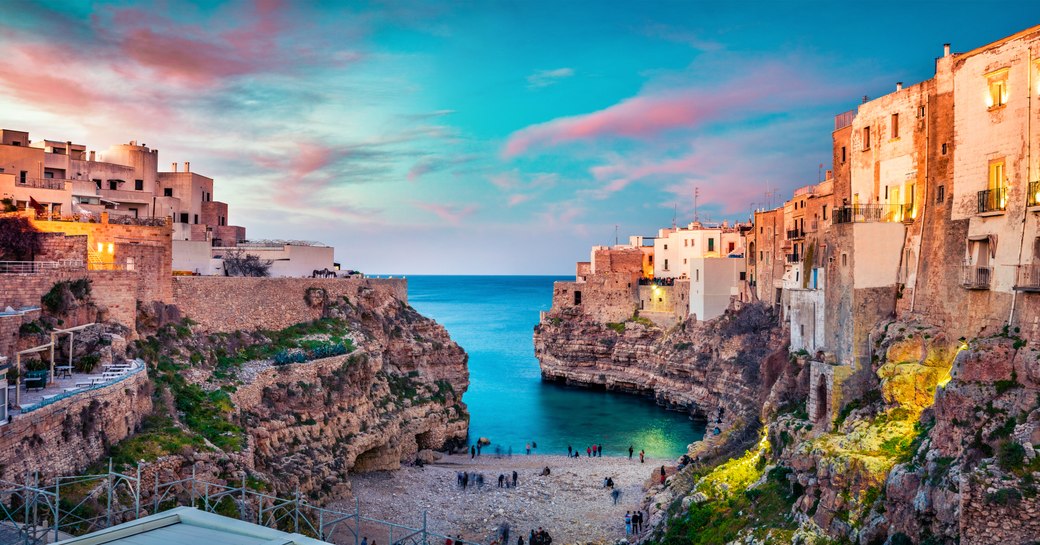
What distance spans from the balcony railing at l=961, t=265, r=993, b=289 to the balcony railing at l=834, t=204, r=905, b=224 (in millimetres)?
4314

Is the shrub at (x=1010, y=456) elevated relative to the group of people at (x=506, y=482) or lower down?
elevated

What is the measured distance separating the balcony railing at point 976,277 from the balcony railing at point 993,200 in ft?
5.53

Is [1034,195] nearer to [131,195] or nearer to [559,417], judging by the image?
[559,417]

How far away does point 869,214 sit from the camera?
2750 cm

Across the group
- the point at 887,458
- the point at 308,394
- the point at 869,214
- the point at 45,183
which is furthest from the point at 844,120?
the point at 45,183

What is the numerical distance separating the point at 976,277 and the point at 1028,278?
1.95 metres

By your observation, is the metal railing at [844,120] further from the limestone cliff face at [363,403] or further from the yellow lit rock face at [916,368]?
the limestone cliff face at [363,403]

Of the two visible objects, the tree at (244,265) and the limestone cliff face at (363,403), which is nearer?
the limestone cliff face at (363,403)

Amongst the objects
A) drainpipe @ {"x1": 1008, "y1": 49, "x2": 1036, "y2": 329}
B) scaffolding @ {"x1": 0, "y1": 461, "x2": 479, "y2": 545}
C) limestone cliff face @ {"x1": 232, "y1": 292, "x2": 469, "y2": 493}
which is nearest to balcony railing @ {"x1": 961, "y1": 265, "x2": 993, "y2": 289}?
drainpipe @ {"x1": 1008, "y1": 49, "x2": 1036, "y2": 329}

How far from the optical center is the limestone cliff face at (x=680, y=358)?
44.6 metres

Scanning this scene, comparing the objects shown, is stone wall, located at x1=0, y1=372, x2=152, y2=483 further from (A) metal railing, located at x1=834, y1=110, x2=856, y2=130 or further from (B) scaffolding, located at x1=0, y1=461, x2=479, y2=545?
(A) metal railing, located at x1=834, y1=110, x2=856, y2=130

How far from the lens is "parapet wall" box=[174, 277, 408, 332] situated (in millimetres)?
34031

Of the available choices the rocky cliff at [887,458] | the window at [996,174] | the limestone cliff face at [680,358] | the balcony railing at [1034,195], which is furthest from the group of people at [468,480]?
the balcony railing at [1034,195]

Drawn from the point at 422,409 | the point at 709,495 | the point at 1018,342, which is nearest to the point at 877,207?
the point at 1018,342
